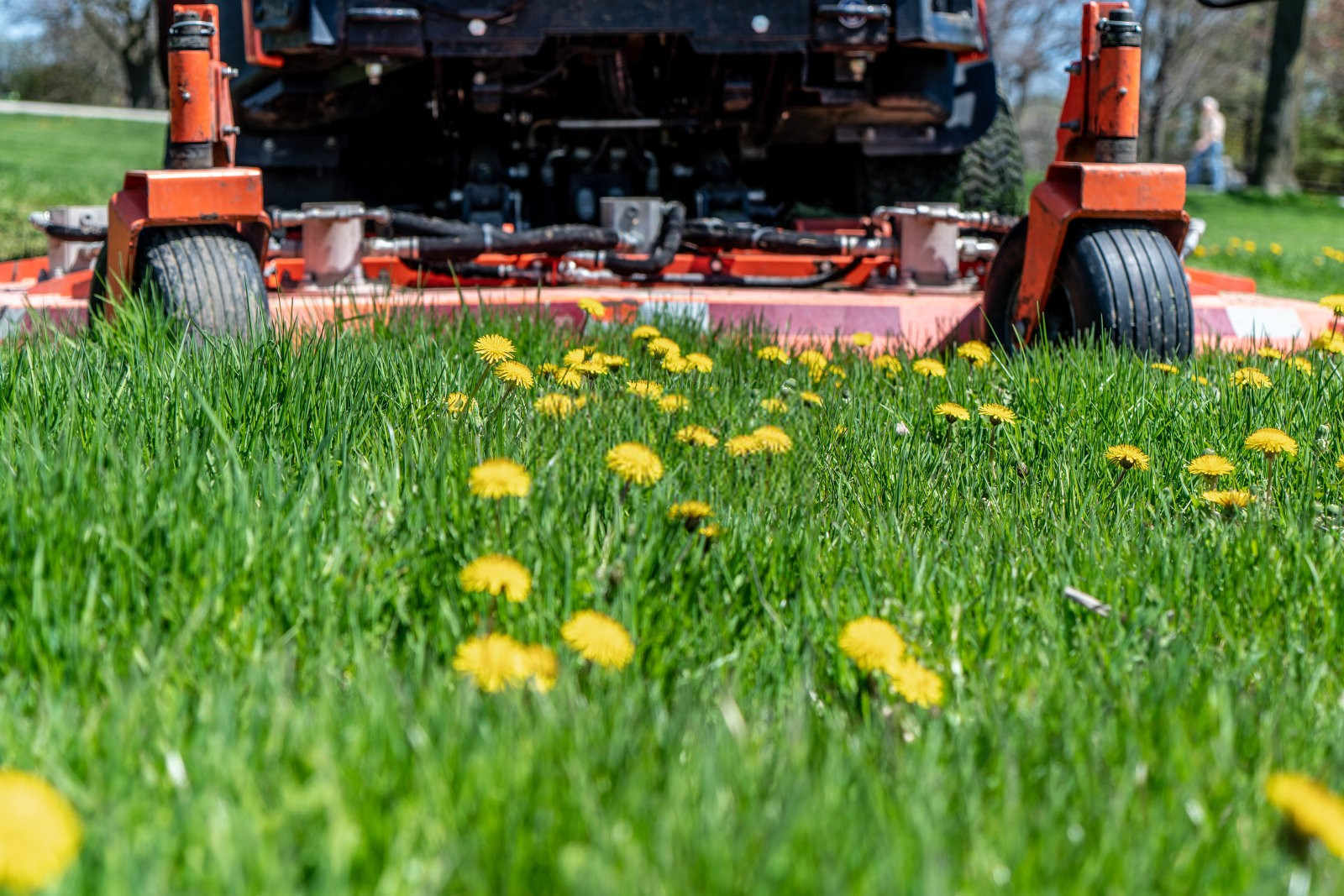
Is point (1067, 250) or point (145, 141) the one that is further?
point (145, 141)

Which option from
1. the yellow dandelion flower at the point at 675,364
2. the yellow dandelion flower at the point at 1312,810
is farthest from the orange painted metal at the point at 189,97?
the yellow dandelion flower at the point at 1312,810

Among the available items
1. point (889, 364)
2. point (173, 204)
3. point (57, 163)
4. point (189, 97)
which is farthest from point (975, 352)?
point (57, 163)

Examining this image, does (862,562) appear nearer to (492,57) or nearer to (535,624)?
(535,624)

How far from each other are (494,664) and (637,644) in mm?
265

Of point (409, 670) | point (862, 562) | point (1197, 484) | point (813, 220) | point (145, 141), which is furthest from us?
point (145, 141)

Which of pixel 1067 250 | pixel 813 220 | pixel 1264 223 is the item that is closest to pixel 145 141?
pixel 1264 223

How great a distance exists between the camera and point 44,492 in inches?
62.6

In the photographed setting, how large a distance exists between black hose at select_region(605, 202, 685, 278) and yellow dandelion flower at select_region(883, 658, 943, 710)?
9.67ft

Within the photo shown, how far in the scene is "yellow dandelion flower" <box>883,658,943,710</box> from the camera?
135 centimetres

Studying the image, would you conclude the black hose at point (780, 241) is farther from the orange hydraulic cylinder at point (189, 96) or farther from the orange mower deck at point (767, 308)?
the orange hydraulic cylinder at point (189, 96)

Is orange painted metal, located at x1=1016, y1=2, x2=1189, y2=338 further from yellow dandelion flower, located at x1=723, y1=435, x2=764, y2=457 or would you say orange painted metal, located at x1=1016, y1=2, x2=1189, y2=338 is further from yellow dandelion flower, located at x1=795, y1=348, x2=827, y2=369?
yellow dandelion flower, located at x1=723, y1=435, x2=764, y2=457

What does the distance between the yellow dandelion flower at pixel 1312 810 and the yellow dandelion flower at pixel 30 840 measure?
0.81 metres

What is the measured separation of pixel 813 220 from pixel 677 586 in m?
4.00

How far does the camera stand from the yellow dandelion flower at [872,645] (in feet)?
4.45
